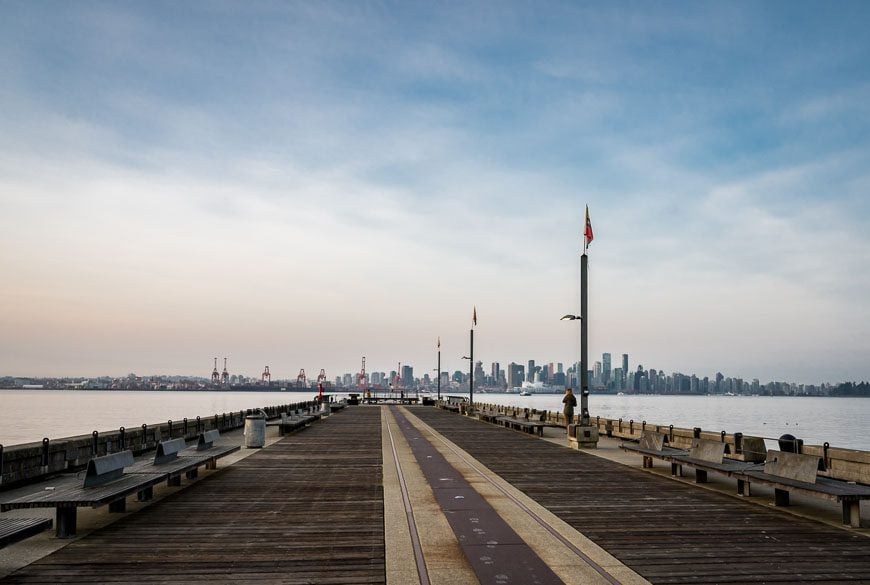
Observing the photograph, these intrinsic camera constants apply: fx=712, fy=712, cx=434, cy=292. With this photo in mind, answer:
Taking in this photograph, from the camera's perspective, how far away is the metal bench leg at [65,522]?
989 centimetres

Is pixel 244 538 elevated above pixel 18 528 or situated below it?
below

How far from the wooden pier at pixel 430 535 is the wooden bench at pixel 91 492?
43 centimetres

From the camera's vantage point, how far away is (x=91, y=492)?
10414 millimetres

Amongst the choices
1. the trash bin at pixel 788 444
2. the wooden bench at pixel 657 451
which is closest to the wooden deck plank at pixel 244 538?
the wooden bench at pixel 657 451

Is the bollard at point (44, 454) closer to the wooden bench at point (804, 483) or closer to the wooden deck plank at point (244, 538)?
the wooden deck plank at point (244, 538)

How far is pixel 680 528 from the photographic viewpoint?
1077 cm

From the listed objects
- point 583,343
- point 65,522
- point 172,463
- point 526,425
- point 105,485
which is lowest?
point 526,425

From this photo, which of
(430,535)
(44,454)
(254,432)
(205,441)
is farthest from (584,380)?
(44,454)

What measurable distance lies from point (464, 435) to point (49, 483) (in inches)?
683

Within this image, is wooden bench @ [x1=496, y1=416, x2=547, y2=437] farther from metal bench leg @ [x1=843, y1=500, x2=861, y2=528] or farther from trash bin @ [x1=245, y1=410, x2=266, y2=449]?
metal bench leg @ [x1=843, y1=500, x2=861, y2=528]

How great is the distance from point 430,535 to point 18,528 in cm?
517

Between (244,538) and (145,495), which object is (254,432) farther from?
(244,538)

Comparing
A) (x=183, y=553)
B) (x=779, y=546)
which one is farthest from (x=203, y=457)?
(x=779, y=546)

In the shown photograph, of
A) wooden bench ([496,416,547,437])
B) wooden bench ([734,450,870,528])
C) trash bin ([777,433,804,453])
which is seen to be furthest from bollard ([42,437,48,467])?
wooden bench ([496,416,547,437])
